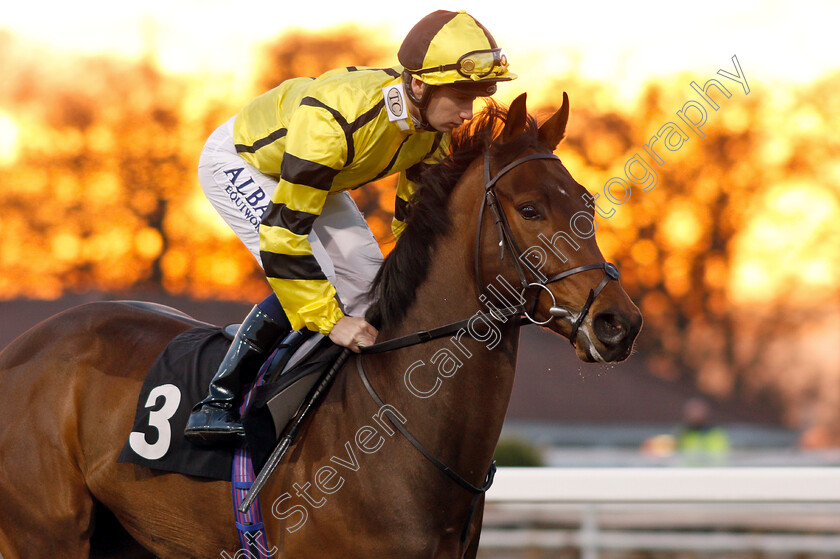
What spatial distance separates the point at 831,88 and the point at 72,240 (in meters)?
13.7

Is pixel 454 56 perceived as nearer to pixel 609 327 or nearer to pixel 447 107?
pixel 447 107

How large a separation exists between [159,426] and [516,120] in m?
1.43

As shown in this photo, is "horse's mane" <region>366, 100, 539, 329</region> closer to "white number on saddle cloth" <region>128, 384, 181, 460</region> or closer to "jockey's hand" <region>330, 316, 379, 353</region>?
"jockey's hand" <region>330, 316, 379, 353</region>

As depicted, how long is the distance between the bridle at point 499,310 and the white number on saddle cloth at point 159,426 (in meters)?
0.66

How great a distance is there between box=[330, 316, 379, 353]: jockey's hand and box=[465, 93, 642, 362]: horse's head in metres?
0.35

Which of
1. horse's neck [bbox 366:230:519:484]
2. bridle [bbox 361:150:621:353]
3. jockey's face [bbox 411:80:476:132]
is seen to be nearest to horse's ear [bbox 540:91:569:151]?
bridle [bbox 361:150:621:353]

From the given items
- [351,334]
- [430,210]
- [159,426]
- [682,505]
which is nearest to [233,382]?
[159,426]

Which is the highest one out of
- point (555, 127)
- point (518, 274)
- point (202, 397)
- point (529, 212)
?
point (555, 127)

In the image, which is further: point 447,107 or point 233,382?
point 233,382

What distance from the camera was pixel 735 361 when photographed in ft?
60.7

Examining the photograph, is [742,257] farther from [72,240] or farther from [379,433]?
[379,433]

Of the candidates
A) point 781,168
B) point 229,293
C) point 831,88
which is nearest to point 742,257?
point 781,168

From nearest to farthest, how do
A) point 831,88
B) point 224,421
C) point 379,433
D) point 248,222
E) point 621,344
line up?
1. point 621,344
2. point 379,433
3. point 224,421
4. point 248,222
5. point 831,88

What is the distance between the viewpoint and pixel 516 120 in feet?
8.37
